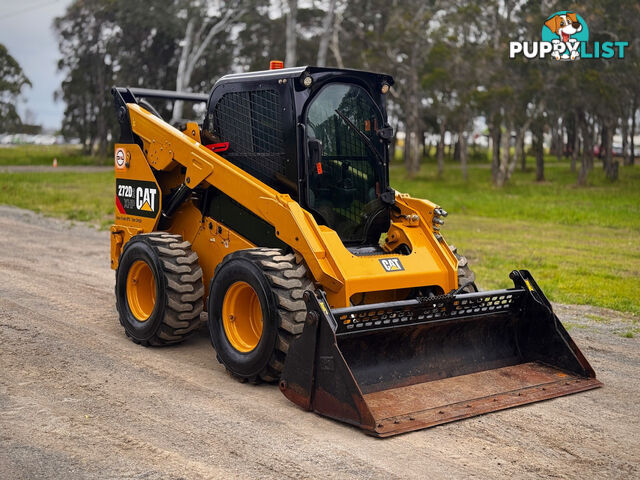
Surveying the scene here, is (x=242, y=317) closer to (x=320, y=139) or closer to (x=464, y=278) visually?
(x=320, y=139)

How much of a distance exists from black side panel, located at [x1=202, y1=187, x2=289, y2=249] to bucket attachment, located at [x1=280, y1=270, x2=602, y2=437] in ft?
3.78

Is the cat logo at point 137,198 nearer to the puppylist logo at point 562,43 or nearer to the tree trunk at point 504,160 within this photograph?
the tree trunk at point 504,160

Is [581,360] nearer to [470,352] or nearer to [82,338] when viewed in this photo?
[470,352]

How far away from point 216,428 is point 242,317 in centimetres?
142

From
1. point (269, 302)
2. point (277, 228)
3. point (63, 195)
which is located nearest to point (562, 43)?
point (63, 195)

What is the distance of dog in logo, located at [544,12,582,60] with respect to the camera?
102 feet

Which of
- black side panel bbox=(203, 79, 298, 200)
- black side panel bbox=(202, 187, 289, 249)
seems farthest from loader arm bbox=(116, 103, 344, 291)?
black side panel bbox=(203, 79, 298, 200)

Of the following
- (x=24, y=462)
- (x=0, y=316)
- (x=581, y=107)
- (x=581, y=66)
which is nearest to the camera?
(x=24, y=462)

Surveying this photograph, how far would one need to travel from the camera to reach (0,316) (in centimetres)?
832

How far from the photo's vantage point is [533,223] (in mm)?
19328

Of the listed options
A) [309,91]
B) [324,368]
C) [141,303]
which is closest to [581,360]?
[324,368]

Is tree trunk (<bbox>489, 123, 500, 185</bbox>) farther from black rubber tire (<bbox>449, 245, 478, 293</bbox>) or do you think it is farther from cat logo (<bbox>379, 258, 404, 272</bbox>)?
cat logo (<bbox>379, 258, 404, 272</bbox>)

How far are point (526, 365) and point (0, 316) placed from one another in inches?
211

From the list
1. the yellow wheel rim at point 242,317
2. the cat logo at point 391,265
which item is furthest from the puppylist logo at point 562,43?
the yellow wheel rim at point 242,317
